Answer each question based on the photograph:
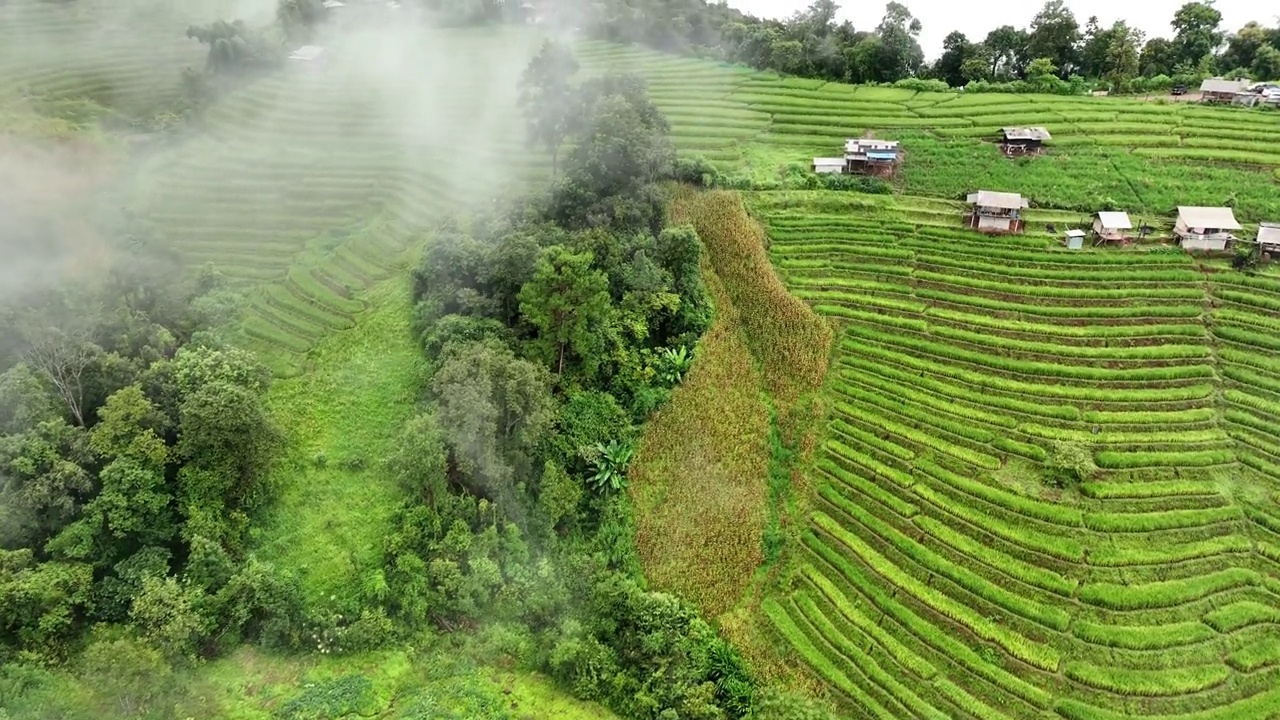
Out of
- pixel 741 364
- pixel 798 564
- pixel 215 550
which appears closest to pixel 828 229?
pixel 741 364

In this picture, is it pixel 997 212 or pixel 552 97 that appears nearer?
pixel 997 212

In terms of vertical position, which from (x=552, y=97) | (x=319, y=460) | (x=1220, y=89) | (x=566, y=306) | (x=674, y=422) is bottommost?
(x=319, y=460)

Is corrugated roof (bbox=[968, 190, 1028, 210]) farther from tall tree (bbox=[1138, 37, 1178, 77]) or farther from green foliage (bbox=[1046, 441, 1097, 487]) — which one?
tall tree (bbox=[1138, 37, 1178, 77])

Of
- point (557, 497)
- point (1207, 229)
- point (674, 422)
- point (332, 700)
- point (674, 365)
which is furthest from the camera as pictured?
point (1207, 229)

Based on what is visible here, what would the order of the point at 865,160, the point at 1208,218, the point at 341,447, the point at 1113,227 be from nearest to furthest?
the point at 341,447
the point at 1208,218
the point at 1113,227
the point at 865,160

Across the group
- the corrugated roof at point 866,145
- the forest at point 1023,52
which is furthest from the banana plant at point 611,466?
the forest at point 1023,52

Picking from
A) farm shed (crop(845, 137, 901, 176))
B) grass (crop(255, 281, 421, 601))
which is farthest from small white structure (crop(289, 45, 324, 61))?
farm shed (crop(845, 137, 901, 176))

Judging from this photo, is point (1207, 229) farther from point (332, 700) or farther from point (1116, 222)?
point (332, 700)

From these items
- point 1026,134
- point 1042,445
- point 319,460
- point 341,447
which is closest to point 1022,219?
point 1026,134
